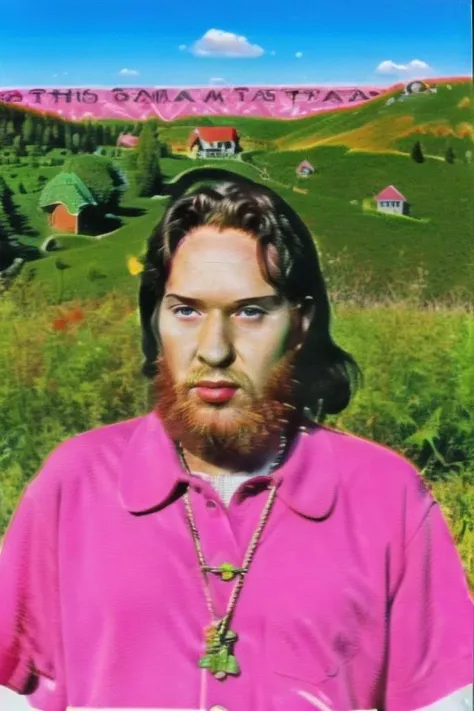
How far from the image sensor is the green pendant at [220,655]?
2.22 meters

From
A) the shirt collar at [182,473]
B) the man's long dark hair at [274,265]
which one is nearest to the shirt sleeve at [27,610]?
the shirt collar at [182,473]

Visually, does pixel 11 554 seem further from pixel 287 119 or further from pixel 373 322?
pixel 287 119

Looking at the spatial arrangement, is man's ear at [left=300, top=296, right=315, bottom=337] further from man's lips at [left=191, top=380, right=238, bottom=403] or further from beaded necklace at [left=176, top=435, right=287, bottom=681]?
beaded necklace at [left=176, top=435, right=287, bottom=681]

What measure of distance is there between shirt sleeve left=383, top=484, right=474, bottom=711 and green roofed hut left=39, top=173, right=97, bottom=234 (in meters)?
1.22

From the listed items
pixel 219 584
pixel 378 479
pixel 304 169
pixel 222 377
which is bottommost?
pixel 219 584

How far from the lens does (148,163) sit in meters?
2.39

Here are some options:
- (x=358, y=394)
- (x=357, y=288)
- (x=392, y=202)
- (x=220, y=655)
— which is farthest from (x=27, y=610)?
(x=392, y=202)

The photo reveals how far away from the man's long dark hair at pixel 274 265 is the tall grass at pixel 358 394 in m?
0.04

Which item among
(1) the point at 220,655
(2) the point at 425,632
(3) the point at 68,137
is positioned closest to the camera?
(1) the point at 220,655

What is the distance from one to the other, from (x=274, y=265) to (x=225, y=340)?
24 centimetres

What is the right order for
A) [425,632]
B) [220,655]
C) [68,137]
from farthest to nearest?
[68,137]
[425,632]
[220,655]

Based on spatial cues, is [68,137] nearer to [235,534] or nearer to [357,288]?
[357,288]

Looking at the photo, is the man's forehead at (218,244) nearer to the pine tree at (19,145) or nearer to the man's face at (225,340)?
the man's face at (225,340)

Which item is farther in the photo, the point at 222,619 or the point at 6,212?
the point at 6,212
